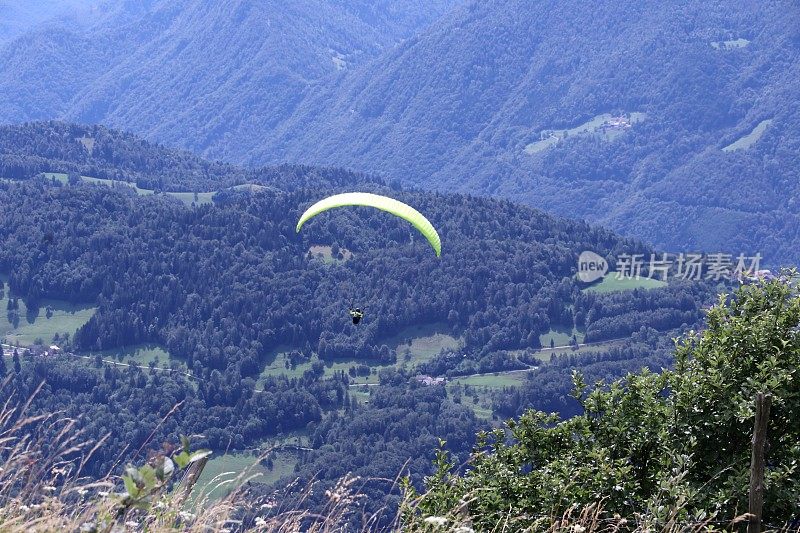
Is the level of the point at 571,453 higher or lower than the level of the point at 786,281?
lower

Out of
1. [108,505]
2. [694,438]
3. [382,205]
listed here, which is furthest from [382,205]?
[108,505]

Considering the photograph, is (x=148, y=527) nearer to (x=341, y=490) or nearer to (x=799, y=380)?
(x=341, y=490)

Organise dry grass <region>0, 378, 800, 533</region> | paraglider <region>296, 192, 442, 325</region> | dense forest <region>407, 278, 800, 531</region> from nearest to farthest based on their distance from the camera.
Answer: dry grass <region>0, 378, 800, 533</region>, dense forest <region>407, 278, 800, 531</region>, paraglider <region>296, 192, 442, 325</region>

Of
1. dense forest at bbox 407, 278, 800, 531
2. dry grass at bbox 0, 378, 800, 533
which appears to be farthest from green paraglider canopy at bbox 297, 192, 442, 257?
dry grass at bbox 0, 378, 800, 533

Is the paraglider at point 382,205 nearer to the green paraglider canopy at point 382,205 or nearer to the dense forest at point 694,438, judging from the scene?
the green paraglider canopy at point 382,205

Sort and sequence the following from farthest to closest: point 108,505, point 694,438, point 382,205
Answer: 1. point 382,205
2. point 694,438
3. point 108,505

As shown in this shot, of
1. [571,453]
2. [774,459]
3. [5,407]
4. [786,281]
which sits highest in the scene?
[786,281]

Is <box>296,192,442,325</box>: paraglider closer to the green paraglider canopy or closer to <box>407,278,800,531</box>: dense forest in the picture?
the green paraglider canopy

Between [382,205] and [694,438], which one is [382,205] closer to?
[382,205]

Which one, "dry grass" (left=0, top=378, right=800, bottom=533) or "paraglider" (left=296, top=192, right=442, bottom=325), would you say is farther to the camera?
"paraglider" (left=296, top=192, right=442, bottom=325)

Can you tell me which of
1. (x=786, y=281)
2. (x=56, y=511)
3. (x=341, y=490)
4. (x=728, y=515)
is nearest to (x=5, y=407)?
(x=56, y=511)

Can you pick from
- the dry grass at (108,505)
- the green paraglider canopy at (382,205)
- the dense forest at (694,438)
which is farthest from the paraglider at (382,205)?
the dry grass at (108,505)
